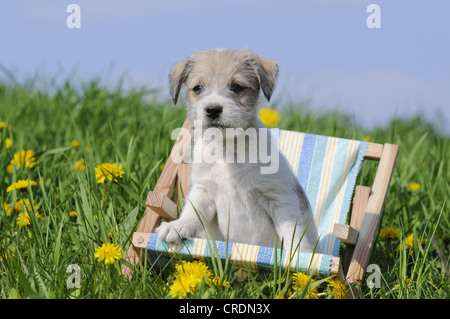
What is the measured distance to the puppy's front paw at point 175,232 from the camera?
3.10 meters

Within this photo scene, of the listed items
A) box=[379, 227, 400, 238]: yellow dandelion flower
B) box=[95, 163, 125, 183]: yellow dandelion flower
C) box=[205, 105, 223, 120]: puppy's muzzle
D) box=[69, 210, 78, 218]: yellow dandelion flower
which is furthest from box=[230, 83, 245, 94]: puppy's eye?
box=[379, 227, 400, 238]: yellow dandelion flower

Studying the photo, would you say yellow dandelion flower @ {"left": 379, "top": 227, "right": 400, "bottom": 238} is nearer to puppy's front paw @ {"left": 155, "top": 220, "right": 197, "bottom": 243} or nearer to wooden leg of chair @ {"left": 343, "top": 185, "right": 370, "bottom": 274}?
wooden leg of chair @ {"left": 343, "top": 185, "right": 370, "bottom": 274}

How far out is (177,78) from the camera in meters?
3.52

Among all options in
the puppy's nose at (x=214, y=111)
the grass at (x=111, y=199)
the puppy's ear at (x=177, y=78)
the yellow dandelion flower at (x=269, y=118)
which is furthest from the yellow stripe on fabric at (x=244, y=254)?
the yellow dandelion flower at (x=269, y=118)

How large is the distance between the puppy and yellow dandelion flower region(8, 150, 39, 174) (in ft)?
5.64

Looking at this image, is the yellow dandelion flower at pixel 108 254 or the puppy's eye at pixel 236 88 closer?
the yellow dandelion flower at pixel 108 254

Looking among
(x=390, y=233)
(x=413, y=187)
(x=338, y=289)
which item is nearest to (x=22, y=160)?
(x=338, y=289)

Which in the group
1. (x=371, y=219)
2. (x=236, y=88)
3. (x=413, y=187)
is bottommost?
(x=413, y=187)

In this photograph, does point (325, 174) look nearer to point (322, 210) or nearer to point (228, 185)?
point (322, 210)

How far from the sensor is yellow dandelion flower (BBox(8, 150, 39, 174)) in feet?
14.6

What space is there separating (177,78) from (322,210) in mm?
1383

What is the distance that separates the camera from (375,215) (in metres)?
3.56

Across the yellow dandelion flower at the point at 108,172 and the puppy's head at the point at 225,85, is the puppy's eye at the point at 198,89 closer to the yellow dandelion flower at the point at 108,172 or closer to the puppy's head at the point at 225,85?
the puppy's head at the point at 225,85

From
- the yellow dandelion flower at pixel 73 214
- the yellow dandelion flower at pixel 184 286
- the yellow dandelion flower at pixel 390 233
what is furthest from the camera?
the yellow dandelion flower at pixel 390 233
